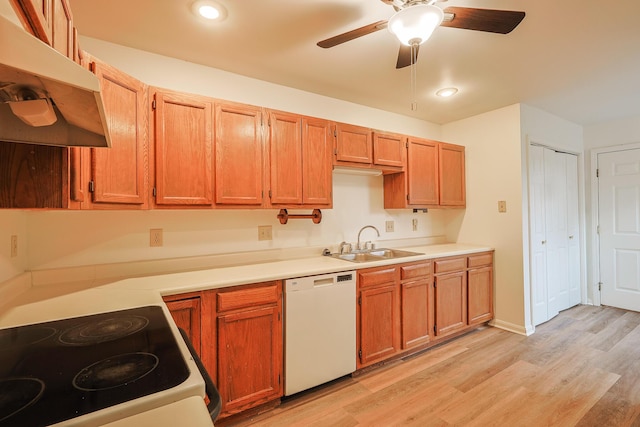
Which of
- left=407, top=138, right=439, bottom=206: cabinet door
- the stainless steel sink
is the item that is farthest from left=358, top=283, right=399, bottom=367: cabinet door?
left=407, top=138, right=439, bottom=206: cabinet door

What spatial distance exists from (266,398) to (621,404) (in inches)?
92.4

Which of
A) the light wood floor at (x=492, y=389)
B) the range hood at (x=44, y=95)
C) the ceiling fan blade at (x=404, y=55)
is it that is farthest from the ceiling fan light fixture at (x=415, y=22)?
the light wood floor at (x=492, y=389)

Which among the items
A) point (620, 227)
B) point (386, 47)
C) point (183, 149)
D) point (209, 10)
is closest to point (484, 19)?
point (386, 47)

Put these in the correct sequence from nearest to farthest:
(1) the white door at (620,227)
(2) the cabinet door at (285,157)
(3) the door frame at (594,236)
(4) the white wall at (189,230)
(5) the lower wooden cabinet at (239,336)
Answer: (5) the lower wooden cabinet at (239,336) → (4) the white wall at (189,230) → (2) the cabinet door at (285,157) → (1) the white door at (620,227) → (3) the door frame at (594,236)

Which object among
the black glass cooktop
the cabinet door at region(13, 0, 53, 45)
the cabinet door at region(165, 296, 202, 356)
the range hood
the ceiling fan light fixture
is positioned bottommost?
the cabinet door at region(165, 296, 202, 356)

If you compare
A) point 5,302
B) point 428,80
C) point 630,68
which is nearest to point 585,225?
point 630,68

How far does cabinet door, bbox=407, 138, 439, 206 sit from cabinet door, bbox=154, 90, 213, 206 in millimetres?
1972

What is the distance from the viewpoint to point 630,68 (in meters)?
2.30

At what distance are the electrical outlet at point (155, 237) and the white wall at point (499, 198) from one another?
3.25m

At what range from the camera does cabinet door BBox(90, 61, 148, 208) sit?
152 cm

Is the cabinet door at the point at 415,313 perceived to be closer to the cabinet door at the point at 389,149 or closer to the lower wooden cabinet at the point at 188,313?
the cabinet door at the point at 389,149

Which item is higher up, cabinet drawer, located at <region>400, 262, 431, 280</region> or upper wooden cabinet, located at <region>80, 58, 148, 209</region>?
upper wooden cabinet, located at <region>80, 58, 148, 209</region>

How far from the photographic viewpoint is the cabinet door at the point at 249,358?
173 cm

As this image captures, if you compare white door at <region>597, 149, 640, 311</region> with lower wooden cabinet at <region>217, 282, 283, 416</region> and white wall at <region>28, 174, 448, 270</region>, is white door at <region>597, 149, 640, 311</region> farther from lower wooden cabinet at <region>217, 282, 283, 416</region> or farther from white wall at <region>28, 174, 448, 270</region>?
lower wooden cabinet at <region>217, 282, 283, 416</region>
